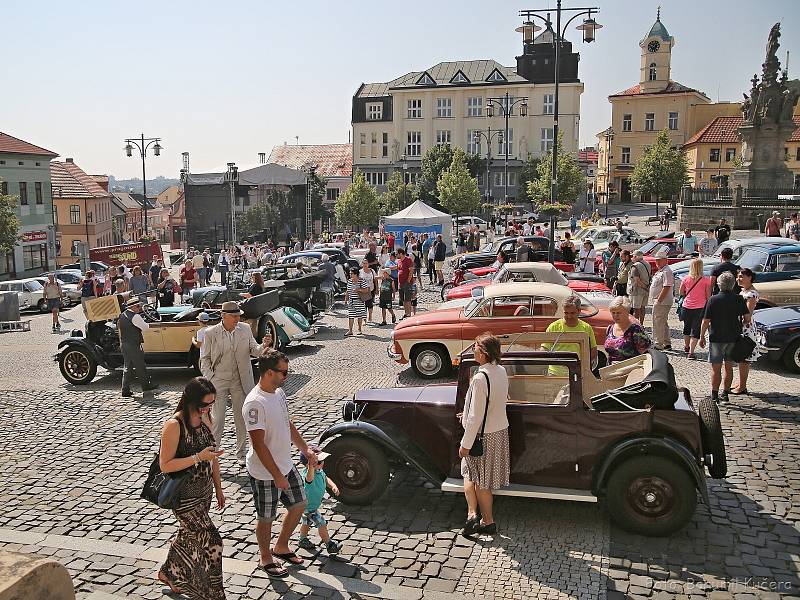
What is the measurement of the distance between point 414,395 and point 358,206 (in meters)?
54.5

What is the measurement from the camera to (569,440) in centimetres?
660

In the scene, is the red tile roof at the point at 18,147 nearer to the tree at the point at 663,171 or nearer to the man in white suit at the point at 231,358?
the tree at the point at 663,171

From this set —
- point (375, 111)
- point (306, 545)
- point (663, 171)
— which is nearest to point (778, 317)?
point (306, 545)

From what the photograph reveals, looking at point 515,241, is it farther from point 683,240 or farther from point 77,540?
point 77,540

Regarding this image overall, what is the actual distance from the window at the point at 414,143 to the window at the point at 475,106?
234 inches

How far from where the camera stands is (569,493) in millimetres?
6547

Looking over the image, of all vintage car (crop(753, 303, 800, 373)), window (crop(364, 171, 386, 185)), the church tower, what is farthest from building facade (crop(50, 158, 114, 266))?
vintage car (crop(753, 303, 800, 373))

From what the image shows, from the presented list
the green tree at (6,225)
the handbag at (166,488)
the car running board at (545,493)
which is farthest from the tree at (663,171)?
the handbag at (166,488)

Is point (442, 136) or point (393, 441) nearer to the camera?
point (393, 441)

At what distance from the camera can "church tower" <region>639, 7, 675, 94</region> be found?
73875mm

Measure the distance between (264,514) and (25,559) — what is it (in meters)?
2.47

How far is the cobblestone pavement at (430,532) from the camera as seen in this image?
5.77 m

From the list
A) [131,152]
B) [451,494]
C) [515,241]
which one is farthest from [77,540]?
[131,152]

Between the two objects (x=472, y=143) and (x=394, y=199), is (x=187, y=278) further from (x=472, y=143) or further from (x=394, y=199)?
(x=472, y=143)
